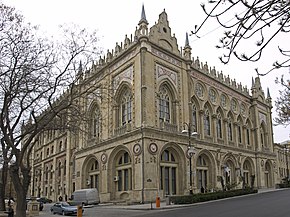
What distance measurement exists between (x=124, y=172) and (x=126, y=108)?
7032 mm

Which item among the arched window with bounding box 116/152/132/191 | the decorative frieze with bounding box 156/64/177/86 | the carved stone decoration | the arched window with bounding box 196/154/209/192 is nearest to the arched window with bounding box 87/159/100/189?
the arched window with bounding box 116/152/132/191

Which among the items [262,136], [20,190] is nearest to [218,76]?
[262,136]

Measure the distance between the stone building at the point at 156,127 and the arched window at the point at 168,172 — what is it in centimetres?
10

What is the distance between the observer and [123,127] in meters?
37.3

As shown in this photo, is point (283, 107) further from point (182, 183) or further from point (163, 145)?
point (182, 183)

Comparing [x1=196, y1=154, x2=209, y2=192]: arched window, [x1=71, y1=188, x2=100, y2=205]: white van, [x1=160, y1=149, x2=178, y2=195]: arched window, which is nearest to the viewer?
[x1=160, y1=149, x2=178, y2=195]: arched window

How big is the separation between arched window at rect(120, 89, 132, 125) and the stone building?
4.6 inches

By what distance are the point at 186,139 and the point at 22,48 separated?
23.2 metres

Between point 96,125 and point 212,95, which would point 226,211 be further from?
point 212,95

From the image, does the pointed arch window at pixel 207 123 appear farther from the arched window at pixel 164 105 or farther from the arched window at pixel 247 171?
the arched window at pixel 247 171

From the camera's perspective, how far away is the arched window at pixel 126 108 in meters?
37.7

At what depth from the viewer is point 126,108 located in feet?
126

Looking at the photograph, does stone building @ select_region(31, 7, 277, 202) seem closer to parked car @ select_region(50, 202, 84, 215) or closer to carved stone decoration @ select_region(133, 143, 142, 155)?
carved stone decoration @ select_region(133, 143, 142, 155)

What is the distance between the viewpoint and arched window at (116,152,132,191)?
117 feet
